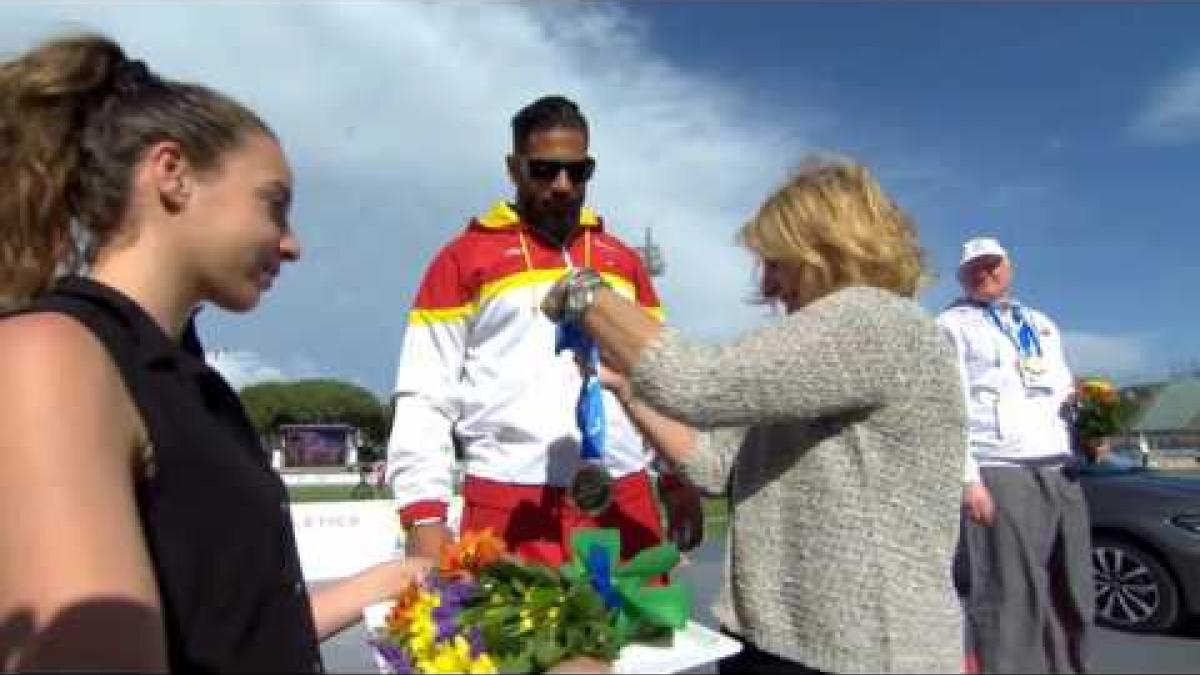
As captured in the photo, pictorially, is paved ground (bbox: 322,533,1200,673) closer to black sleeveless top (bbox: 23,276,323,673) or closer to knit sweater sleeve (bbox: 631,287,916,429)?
knit sweater sleeve (bbox: 631,287,916,429)

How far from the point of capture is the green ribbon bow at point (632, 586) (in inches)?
77.3

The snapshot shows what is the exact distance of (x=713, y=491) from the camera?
248cm

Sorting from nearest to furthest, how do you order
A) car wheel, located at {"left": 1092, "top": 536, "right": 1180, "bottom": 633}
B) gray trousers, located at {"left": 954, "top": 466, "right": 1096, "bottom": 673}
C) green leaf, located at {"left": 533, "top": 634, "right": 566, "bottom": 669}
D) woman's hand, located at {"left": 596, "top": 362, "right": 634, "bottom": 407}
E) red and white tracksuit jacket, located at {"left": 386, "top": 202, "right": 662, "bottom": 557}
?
green leaf, located at {"left": 533, "top": 634, "right": 566, "bottom": 669}, woman's hand, located at {"left": 596, "top": 362, "right": 634, "bottom": 407}, red and white tracksuit jacket, located at {"left": 386, "top": 202, "right": 662, "bottom": 557}, gray trousers, located at {"left": 954, "top": 466, "right": 1096, "bottom": 673}, car wheel, located at {"left": 1092, "top": 536, "right": 1180, "bottom": 633}

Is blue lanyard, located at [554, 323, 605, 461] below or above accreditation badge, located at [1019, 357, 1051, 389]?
below

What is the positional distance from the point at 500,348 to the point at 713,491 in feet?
3.01

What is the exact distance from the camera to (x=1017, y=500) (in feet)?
18.4

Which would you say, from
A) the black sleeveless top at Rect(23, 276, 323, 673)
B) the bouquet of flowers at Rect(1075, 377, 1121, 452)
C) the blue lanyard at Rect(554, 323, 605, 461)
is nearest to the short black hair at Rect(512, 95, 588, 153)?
the blue lanyard at Rect(554, 323, 605, 461)

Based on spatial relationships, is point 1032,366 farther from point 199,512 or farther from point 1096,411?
point 199,512

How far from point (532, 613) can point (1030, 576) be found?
4261 millimetres

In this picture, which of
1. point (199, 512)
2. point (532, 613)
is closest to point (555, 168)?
point (532, 613)

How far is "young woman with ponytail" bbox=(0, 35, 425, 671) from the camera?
108 centimetres

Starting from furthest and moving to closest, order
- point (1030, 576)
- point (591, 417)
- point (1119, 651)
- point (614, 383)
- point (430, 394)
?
1. point (1119, 651)
2. point (1030, 576)
3. point (430, 394)
4. point (591, 417)
5. point (614, 383)

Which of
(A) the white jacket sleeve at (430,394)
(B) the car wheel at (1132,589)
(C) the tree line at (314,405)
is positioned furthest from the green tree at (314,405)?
(A) the white jacket sleeve at (430,394)

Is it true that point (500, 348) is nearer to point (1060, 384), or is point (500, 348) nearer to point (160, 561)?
point (160, 561)
